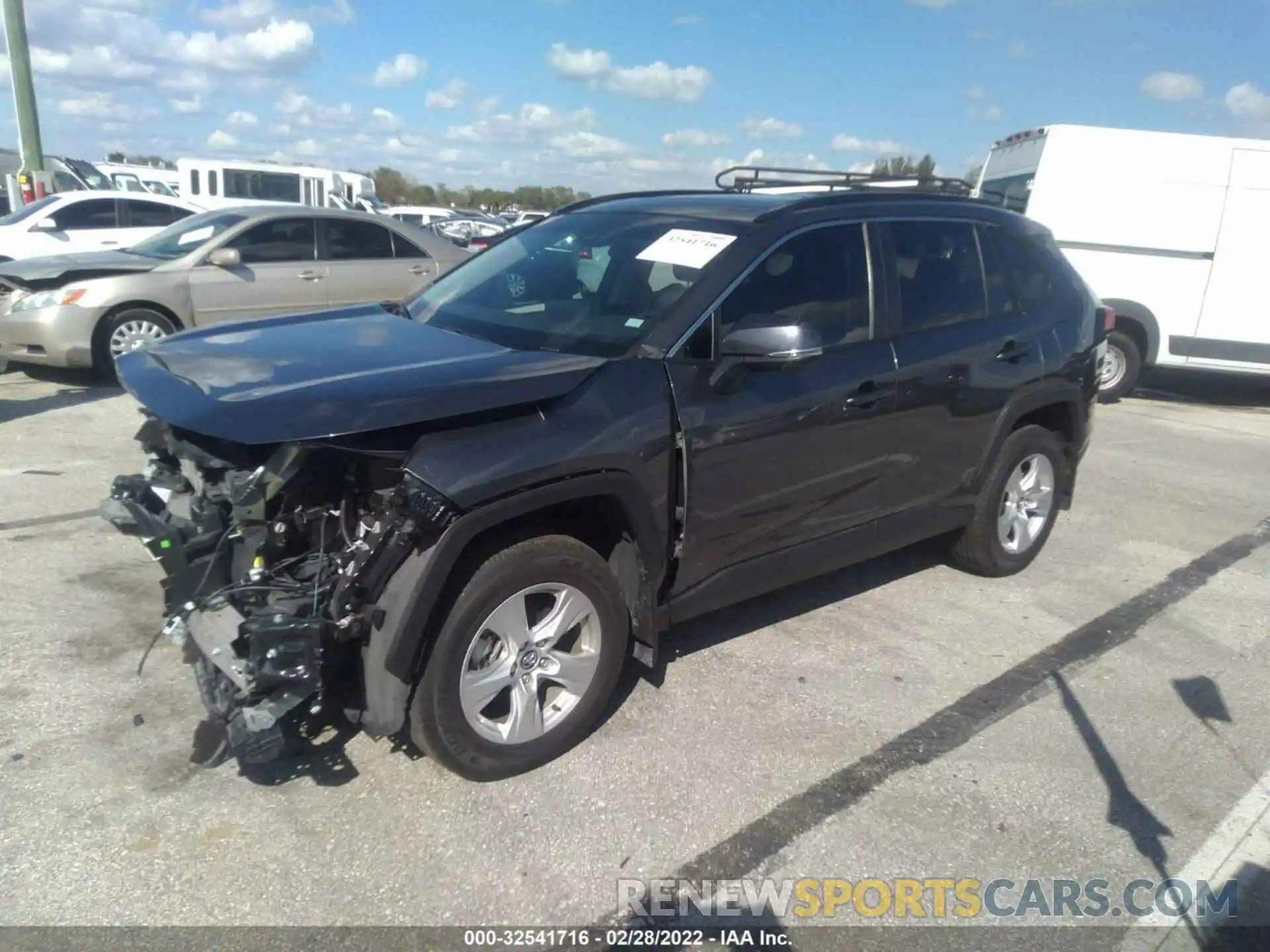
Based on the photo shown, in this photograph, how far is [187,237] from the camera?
9320mm

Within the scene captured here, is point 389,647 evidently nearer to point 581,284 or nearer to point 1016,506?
point 581,284

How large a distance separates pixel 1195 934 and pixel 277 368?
320 centimetres

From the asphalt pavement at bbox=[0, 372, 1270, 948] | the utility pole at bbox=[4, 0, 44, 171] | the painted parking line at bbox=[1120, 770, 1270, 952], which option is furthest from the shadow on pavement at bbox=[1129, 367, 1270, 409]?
the utility pole at bbox=[4, 0, 44, 171]

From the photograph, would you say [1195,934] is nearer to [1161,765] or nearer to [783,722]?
[1161,765]

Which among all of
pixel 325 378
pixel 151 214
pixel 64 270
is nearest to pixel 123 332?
pixel 64 270

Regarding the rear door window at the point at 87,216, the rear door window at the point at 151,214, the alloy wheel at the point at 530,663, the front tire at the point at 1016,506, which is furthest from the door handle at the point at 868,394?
the rear door window at the point at 87,216

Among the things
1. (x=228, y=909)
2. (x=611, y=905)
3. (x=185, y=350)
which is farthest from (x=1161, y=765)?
(x=185, y=350)

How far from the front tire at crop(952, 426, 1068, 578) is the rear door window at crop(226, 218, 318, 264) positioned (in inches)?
271

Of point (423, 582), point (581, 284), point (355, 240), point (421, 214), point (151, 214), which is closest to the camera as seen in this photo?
point (423, 582)

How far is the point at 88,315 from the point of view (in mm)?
8344

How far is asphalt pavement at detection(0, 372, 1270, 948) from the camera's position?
8.95 ft

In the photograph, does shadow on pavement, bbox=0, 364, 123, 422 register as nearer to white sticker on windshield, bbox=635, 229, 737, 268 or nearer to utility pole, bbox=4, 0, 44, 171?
white sticker on windshield, bbox=635, 229, 737, 268

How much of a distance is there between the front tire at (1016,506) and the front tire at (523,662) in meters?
2.41

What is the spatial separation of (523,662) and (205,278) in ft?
23.1
